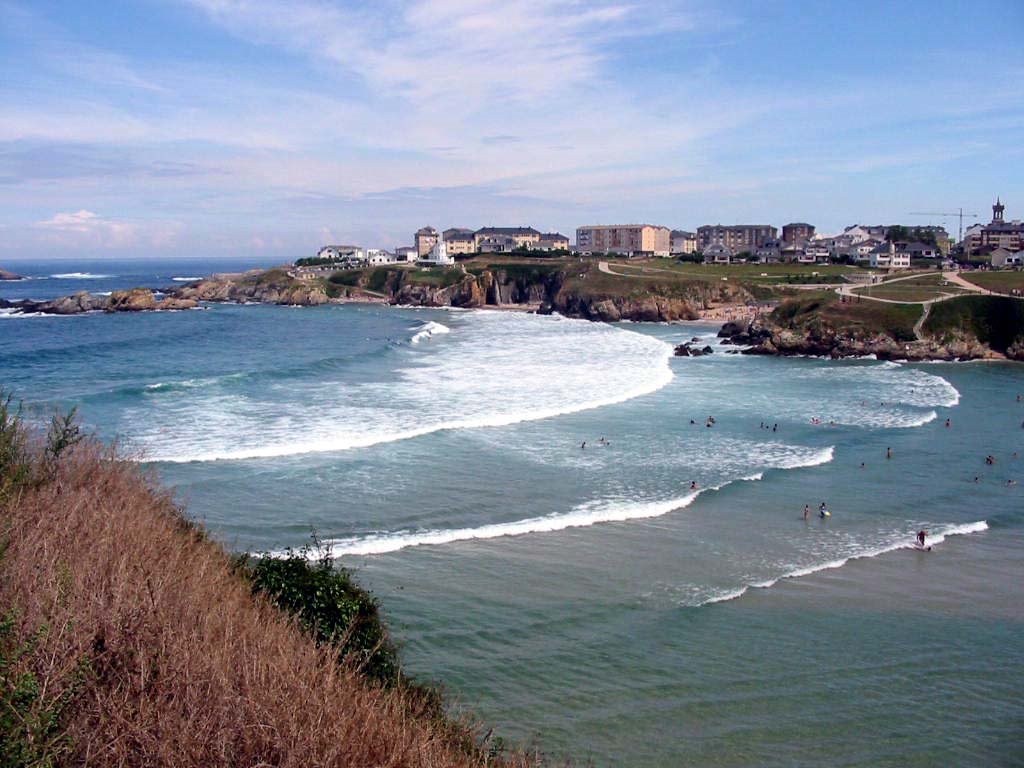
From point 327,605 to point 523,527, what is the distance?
8743 mm

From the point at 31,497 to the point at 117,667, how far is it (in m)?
5.92

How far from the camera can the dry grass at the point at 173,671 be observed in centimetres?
734

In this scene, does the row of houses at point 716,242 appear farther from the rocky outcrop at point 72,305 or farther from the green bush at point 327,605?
the green bush at point 327,605

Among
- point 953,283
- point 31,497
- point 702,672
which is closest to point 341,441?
point 31,497

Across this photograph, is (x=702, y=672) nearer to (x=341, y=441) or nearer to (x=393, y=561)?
(x=393, y=561)

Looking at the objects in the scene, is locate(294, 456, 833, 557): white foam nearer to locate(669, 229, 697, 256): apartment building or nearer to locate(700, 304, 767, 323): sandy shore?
locate(700, 304, 767, 323): sandy shore

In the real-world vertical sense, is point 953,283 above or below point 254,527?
above

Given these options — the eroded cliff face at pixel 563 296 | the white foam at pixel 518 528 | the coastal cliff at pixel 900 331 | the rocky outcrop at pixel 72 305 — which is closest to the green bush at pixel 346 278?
the eroded cliff face at pixel 563 296

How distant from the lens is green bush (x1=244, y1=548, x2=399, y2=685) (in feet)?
40.4

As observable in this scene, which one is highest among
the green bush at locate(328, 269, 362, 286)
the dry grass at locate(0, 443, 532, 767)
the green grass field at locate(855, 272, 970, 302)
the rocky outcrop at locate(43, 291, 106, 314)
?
the green bush at locate(328, 269, 362, 286)

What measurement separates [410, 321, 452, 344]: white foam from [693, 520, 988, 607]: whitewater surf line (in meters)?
46.6

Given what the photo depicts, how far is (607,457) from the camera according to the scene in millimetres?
28453

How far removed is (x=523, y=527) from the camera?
21141mm

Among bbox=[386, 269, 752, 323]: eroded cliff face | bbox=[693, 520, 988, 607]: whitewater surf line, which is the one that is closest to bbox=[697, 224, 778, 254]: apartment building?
bbox=[386, 269, 752, 323]: eroded cliff face
